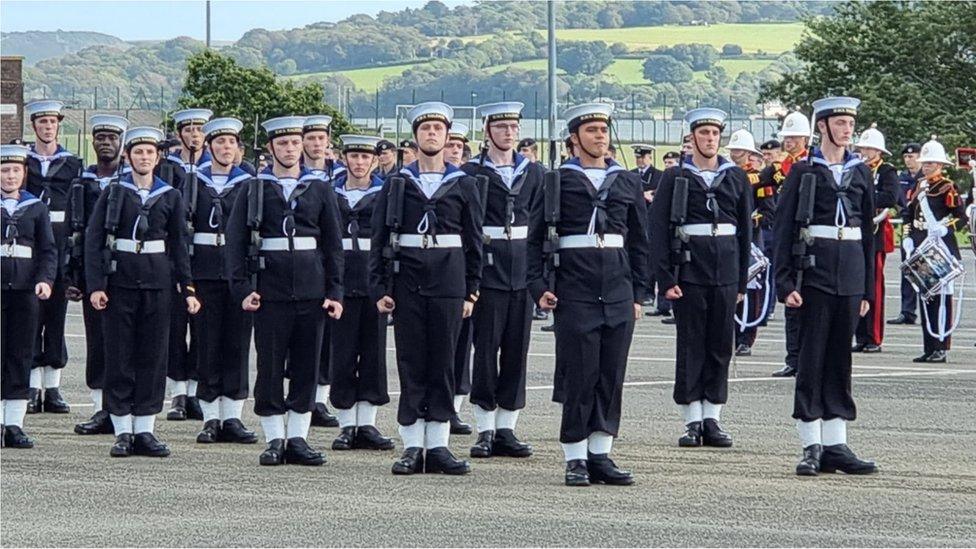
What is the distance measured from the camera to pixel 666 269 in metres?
15.0

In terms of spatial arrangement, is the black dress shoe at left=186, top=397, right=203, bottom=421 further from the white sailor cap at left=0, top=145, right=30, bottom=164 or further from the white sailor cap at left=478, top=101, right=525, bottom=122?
the white sailor cap at left=478, top=101, right=525, bottom=122

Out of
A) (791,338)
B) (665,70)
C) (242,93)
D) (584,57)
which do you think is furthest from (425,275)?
(584,57)

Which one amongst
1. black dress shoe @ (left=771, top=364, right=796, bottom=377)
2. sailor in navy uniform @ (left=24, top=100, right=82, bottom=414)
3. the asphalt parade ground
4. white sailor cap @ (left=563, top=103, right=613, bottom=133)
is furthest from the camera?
black dress shoe @ (left=771, top=364, right=796, bottom=377)

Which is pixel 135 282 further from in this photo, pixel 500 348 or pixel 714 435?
pixel 714 435

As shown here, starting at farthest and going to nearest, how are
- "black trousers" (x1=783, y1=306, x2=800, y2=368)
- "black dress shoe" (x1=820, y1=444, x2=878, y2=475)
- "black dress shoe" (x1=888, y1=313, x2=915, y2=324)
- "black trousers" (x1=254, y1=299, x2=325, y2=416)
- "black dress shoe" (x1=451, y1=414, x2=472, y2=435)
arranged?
"black dress shoe" (x1=888, y1=313, x2=915, y2=324) < "black trousers" (x1=783, y1=306, x2=800, y2=368) < "black dress shoe" (x1=451, y1=414, x2=472, y2=435) < "black trousers" (x1=254, y1=299, x2=325, y2=416) < "black dress shoe" (x1=820, y1=444, x2=878, y2=475)

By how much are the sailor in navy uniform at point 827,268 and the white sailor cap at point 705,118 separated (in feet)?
5.04

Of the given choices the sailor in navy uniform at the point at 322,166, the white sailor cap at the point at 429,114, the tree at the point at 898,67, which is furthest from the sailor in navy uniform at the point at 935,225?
the tree at the point at 898,67

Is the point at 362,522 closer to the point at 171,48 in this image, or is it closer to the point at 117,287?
the point at 117,287

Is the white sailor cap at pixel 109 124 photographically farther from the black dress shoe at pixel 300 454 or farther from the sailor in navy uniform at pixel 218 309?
the black dress shoe at pixel 300 454

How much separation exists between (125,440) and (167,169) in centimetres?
286

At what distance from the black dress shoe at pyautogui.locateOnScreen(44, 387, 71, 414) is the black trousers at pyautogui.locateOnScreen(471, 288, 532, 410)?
4442mm

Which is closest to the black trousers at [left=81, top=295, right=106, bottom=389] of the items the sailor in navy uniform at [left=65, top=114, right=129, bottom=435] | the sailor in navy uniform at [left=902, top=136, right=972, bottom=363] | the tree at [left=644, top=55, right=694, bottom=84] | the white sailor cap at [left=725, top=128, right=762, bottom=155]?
the sailor in navy uniform at [left=65, top=114, right=129, bottom=435]

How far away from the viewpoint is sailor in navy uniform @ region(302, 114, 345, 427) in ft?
47.2

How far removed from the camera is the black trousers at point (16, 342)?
587 inches
